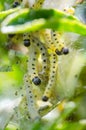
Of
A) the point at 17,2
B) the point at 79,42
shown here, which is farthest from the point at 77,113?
the point at 17,2

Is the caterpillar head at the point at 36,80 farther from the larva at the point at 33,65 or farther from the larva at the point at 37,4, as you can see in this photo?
the larva at the point at 37,4

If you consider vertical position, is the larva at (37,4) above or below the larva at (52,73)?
above

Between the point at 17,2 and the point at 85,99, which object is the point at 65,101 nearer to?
the point at 85,99

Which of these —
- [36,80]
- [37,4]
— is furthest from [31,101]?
[37,4]

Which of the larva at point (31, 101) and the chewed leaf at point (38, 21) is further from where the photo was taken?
the larva at point (31, 101)

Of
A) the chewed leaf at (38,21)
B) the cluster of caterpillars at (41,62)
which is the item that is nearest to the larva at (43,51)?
the cluster of caterpillars at (41,62)

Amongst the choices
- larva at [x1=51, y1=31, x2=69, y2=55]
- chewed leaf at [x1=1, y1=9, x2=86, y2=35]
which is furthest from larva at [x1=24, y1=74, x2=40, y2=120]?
chewed leaf at [x1=1, y1=9, x2=86, y2=35]

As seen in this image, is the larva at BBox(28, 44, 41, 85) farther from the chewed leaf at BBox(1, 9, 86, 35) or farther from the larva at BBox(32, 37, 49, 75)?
the chewed leaf at BBox(1, 9, 86, 35)
